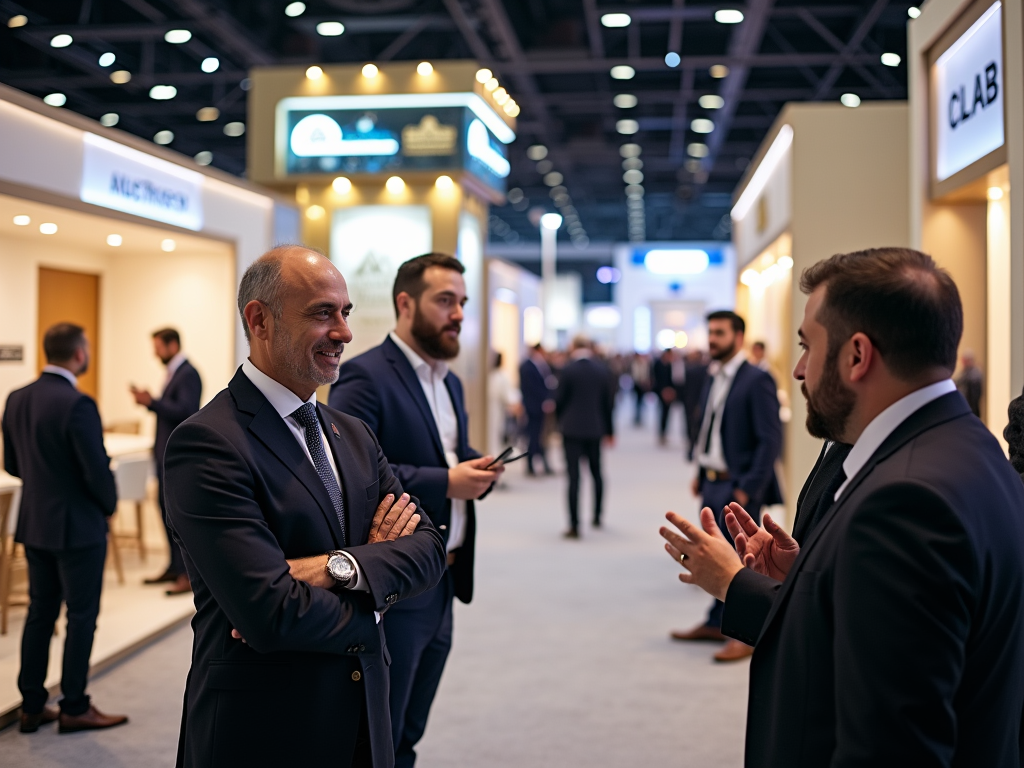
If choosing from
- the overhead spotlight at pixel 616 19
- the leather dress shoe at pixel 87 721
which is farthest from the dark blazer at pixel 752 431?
the overhead spotlight at pixel 616 19

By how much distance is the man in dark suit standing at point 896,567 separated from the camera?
50.2 inches

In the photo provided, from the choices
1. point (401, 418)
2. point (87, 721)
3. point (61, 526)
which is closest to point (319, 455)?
point (401, 418)

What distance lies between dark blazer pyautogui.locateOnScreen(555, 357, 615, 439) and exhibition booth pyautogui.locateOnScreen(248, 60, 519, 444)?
3.96 ft

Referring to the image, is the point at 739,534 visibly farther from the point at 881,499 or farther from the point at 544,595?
the point at 544,595

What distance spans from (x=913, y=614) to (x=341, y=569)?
3.27 ft

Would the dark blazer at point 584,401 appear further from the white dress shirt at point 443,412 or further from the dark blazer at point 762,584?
the dark blazer at point 762,584

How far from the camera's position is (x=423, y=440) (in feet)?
9.68

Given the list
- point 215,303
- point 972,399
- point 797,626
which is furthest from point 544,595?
point 797,626

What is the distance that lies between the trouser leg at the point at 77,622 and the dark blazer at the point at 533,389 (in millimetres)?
8583

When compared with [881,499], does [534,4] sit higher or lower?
higher

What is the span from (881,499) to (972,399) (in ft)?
10.2

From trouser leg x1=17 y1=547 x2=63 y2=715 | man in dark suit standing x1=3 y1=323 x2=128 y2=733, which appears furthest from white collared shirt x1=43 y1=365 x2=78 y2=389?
trouser leg x1=17 y1=547 x2=63 y2=715

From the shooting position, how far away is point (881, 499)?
4.28 ft

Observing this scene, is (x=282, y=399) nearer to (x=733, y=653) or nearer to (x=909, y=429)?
(x=909, y=429)
